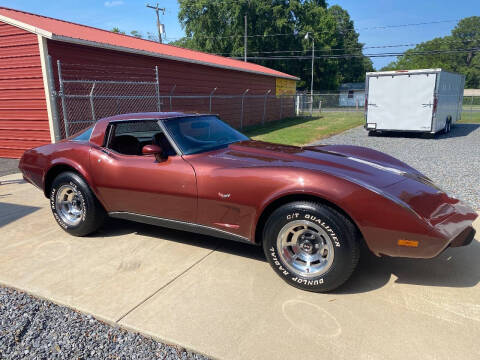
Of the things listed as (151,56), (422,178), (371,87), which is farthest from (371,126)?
(422,178)

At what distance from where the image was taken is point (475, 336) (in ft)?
7.83

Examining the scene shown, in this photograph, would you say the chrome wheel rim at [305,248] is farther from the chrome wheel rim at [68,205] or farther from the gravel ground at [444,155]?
the gravel ground at [444,155]

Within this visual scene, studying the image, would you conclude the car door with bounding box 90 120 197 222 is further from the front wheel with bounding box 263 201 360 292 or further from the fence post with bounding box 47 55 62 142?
the fence post with bounding box 47 55 62 142

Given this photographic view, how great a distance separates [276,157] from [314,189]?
28.9 inches

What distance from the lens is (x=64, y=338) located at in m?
2.49

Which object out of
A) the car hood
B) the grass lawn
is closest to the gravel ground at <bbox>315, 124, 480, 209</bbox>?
the grass lawn

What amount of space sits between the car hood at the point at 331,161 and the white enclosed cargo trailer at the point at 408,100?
11.1 metres

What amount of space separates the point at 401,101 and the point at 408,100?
0.25 meters

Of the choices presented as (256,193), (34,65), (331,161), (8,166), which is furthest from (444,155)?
(8,166)

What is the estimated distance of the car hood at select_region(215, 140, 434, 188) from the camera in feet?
9.94

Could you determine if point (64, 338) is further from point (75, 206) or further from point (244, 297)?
point (75, 206)

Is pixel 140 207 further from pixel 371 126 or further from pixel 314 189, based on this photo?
pixel 371 126

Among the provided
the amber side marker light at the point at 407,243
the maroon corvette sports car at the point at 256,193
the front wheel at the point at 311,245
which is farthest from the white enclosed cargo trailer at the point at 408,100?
the front wheel at the point at 311,245

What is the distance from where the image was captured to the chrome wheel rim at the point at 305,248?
9.41ft
